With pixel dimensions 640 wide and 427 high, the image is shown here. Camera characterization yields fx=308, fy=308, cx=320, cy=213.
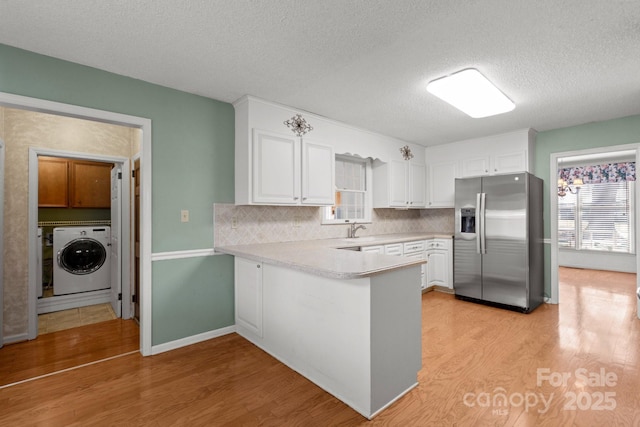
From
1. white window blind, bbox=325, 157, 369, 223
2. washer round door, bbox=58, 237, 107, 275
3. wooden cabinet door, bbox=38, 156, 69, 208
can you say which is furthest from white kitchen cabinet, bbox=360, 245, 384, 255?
wooden cabinet door, bbox=38, 156, 69, 208

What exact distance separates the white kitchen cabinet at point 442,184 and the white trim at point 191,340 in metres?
3.64

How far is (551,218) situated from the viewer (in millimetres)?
4113

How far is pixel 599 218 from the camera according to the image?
658cm

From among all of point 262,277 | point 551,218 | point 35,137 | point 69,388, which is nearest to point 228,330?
point 262,277

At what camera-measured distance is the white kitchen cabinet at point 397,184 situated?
181 inches

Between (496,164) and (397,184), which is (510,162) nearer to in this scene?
(496,164)

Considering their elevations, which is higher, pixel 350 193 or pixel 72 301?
pixel 350 193

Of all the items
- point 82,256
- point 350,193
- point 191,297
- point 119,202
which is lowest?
point 191,297

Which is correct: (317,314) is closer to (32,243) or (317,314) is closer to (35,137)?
(32,243)

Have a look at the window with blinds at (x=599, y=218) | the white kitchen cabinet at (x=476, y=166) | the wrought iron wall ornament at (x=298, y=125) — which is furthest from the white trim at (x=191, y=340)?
the window with blinds at (x=599, y=218)

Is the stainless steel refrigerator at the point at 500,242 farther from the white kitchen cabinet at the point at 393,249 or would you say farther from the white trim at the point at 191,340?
the white trim at the point at 191,340

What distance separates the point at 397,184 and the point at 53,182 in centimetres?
491

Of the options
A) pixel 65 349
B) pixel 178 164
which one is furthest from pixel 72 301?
pixel 178 164

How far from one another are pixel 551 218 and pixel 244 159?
13.2 feet
